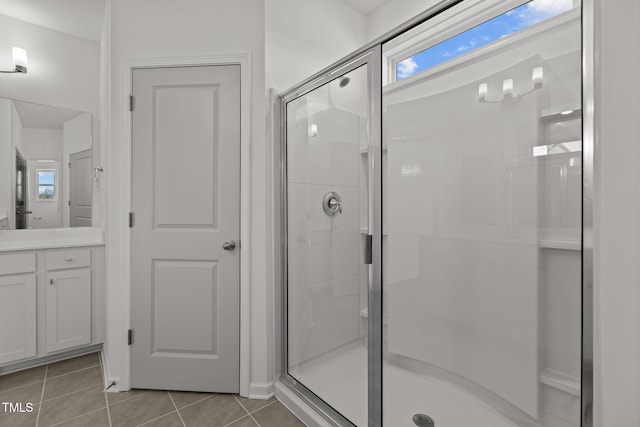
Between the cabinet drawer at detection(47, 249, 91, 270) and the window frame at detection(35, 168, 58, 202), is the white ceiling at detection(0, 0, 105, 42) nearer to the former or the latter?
the window frame at detection(35, 168, 58, 202)

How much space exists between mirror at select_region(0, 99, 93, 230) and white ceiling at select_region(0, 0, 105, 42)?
2.18 feet

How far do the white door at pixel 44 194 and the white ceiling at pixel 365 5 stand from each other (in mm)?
2723

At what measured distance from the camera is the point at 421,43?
154 centimetres

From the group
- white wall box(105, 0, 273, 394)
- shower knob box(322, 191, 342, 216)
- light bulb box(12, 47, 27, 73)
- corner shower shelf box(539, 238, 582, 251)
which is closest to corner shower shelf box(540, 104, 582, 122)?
corner shower shelf box(539, 238, 582, 251)

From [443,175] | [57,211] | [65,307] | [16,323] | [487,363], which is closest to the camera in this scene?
[487,363]

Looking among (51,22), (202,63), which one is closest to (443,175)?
(202,63)

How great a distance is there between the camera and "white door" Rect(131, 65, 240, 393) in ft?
6.78

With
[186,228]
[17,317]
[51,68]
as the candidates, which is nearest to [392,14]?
[186,228]

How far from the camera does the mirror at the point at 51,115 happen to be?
97.4 inches

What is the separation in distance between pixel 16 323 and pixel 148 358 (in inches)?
41.6

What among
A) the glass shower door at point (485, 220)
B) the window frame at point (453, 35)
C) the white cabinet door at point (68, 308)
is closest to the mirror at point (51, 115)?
the white cabinet door at point (68, 308)

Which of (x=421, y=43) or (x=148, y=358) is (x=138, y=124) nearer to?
(x=148, y=358)

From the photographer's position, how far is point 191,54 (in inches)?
81.0

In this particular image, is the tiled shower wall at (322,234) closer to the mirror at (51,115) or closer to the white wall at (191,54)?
the white wall at (191,54)
